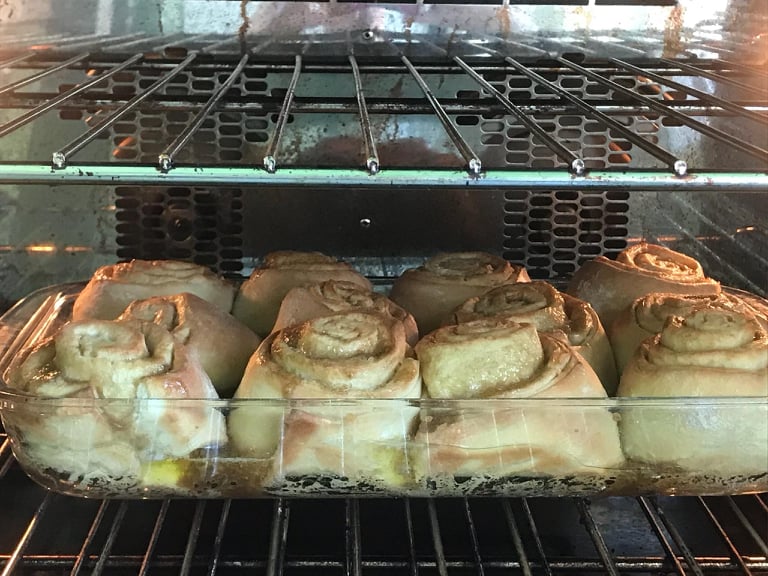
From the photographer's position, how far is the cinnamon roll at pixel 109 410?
0.95m

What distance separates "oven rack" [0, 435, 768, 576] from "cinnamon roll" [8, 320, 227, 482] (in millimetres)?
116

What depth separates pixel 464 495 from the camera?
3.31 feet

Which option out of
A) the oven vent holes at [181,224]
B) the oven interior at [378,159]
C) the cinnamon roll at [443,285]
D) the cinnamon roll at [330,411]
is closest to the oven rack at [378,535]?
the oven interior at [378,159]

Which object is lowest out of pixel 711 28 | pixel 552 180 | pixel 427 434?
pixel 427 434

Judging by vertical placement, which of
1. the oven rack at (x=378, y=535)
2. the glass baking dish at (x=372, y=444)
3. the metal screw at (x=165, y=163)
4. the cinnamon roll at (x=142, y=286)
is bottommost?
the oven rack at (x=378, y=535)

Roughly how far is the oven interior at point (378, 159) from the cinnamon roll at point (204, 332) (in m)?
0.20

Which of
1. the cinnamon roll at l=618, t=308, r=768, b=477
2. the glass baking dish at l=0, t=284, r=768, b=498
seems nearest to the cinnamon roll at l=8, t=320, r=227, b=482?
the glass baking dish at l=0, t=284, r=768, b=498

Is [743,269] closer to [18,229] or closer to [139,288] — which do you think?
[139,288]

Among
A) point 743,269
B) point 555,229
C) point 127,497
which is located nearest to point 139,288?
point 127,497

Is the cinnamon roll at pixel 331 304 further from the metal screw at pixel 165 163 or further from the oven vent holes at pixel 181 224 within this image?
the metal screw at pixel 165 163

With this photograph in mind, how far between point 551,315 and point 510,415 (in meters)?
0.26

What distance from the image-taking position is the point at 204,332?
115 cm

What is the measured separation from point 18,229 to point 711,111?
1.28 meters

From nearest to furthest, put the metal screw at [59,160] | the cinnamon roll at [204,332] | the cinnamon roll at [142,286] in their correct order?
1. the metal screw at [59,160]
2. the cinnamon roll at [204,332]
3. the cinnamon roll at [142,286]
